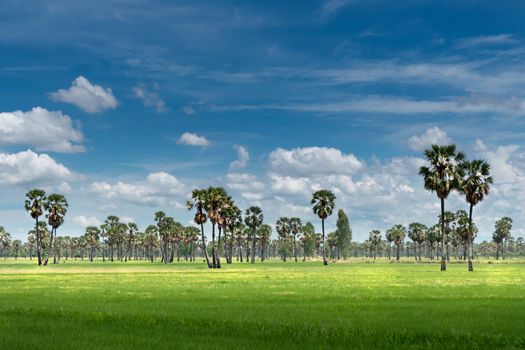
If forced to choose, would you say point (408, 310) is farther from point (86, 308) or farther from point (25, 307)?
point (25, 307)

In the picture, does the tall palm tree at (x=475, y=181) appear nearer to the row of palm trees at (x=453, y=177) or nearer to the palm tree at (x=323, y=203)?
the row of palm trees at (x=453, y=177)

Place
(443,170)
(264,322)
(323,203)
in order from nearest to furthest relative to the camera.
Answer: (264,322) < (443,170) < (323,203)

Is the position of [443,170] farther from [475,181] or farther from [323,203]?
[323,203]

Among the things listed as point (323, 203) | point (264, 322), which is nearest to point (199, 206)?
point (323, 203)

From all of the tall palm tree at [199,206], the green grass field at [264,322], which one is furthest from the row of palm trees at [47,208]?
the green grass field at [264,322]

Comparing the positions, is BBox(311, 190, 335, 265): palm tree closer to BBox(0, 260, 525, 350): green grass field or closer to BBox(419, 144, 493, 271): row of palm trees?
BBox(419, 144, 493, 271): row of palm trees

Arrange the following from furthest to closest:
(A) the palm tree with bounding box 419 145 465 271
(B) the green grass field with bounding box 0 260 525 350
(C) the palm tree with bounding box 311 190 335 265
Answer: (C) the palm tree with bounding box 311 190 335 265
(A) the palm tree with bounding box 419 145 465 271
(B) the green grass field with bounding box 0 260 525 350

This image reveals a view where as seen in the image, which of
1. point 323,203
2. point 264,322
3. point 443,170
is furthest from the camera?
point 323,203

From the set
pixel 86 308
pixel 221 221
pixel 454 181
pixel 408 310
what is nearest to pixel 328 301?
pixel 408 310

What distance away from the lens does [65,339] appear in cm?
1995

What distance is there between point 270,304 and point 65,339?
1521cm

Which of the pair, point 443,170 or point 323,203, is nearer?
point 443,170

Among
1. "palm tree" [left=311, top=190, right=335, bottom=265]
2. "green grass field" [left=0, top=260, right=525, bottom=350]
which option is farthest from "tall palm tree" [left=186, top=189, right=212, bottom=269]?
"green grass field" [left=0, top=260, right=525, bottom=350]

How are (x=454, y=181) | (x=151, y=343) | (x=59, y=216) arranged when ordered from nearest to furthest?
(x=151, y=343) < (x=454, y=181) < (x=59, y=216)
